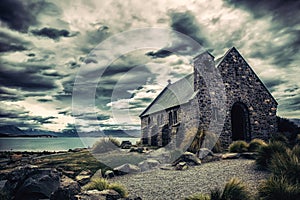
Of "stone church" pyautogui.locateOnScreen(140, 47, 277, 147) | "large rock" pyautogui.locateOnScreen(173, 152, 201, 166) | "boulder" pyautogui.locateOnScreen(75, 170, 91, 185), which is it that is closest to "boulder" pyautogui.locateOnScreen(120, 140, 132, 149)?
"stone church" pyautogui.locateOnScreen(140, 47, 277, 147)

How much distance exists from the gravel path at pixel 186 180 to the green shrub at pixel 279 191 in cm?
70

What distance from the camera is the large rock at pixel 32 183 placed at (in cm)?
818

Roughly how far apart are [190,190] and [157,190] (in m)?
1.24

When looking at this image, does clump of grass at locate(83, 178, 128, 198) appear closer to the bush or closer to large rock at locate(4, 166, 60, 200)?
large rock at locate(4, 166, 60, 200)

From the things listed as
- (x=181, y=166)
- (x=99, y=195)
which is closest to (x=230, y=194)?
(x=99, y=195)

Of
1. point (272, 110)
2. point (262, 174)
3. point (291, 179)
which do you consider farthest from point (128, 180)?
point (272, 110)

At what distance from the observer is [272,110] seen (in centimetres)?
2336

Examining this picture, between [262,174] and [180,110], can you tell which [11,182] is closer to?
[262,174]

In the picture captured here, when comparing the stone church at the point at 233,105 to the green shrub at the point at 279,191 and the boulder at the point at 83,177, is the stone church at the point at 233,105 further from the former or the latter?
the green shrub at the point at 279,191

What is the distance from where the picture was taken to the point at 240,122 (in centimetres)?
2314

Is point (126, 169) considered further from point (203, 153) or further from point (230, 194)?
point (230, 194)

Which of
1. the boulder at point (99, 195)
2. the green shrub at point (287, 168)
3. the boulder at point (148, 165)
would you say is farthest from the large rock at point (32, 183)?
the green shrub at point (287, 168)

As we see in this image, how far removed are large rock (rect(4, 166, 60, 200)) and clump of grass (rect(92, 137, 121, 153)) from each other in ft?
36.1

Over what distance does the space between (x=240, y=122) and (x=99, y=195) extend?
18671 millimetres
